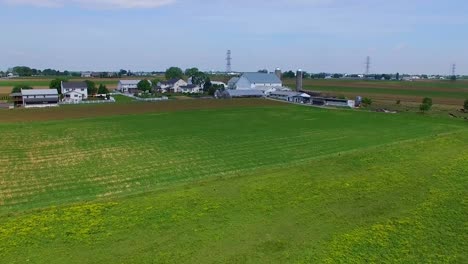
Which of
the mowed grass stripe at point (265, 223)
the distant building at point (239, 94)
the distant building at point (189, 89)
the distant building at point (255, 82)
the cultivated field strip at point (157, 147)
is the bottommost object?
the mowed grass stripe at point (265, 223)

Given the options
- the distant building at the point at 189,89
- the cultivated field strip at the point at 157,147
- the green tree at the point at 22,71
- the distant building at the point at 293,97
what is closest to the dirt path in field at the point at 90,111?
the cultivated field strip at the point at 157,147

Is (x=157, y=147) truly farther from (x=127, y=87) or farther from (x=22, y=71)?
(x=22, y=71)

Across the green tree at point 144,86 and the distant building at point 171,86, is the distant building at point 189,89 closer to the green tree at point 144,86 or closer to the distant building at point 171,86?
the distant building at point 171,86

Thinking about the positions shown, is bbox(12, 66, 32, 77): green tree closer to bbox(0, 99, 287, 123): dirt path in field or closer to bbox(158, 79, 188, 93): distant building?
bbox(158, 79, 188, 93): distant building

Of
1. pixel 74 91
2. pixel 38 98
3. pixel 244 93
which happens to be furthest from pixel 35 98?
pixel 244 93

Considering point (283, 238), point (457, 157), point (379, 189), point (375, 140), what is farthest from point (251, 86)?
point (283, 238)

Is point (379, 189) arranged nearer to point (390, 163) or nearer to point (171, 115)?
point (390, 163)
